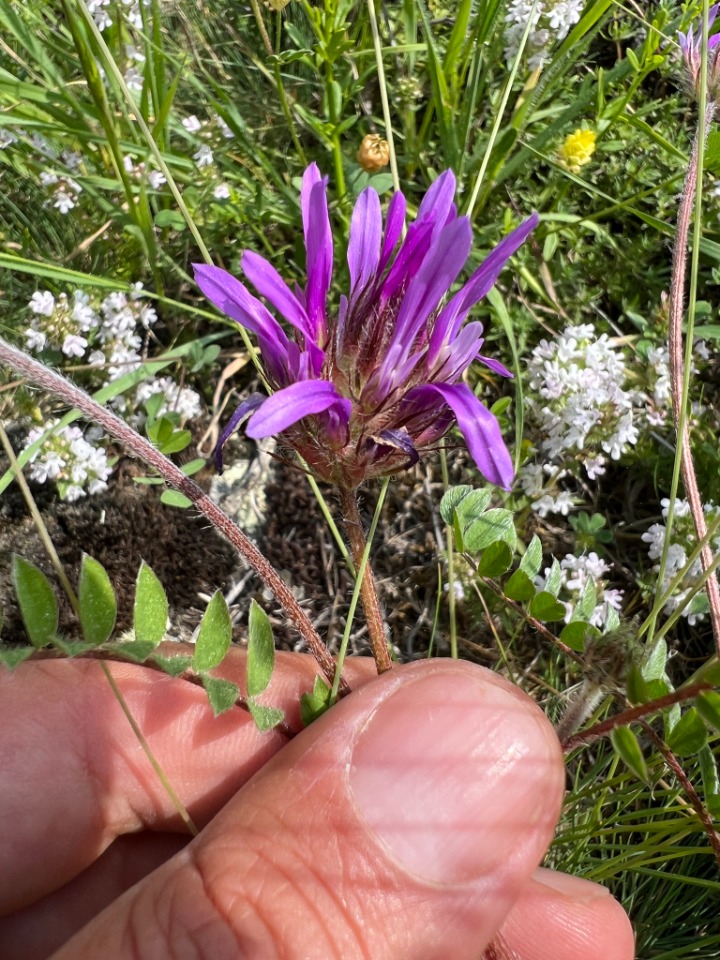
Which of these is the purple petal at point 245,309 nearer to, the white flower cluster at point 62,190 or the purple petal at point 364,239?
the purple petal at point 364,239

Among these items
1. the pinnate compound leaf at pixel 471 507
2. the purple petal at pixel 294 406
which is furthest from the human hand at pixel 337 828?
the purple petal at pixel 294 406

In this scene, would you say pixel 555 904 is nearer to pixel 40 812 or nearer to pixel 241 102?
pixel 40 812

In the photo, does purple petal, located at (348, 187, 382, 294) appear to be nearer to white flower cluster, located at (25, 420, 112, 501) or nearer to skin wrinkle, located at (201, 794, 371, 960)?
skin wrinkle, located at (201, 794, 371, 960)

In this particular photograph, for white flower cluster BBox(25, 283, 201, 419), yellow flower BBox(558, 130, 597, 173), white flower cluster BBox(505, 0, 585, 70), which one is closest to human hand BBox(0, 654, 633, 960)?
white flower cluster BBox(25, 283, 201, 419)

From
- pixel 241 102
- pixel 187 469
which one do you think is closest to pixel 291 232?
pixel 241 102

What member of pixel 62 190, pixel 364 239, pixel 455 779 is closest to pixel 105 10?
pixel 62 190

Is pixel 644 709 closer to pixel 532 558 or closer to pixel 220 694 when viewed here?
pixel 532 558
